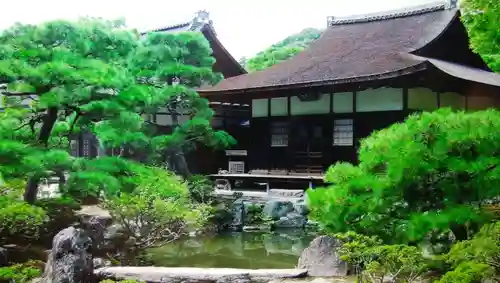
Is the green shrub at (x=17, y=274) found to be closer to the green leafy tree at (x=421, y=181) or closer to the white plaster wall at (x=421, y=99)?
the green leafy tree at (x=421, y=181)

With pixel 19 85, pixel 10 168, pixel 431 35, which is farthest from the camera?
pixel 431 35

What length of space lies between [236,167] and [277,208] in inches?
165

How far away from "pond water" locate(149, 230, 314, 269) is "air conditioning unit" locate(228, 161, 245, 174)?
4.64m

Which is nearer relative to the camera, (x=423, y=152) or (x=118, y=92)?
(x=423, y=152)

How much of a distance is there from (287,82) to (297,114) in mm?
1369

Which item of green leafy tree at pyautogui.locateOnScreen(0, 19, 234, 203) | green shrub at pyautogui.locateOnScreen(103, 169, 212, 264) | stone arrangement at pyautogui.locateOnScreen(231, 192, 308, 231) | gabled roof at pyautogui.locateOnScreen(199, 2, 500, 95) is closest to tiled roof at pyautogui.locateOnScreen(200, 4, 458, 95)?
gabled roof at pyautogui.locateOnScreen(199, 2, 500, 95)

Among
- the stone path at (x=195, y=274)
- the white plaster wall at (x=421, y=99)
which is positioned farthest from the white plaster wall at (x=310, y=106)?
the stone path at (x=195, y=274)

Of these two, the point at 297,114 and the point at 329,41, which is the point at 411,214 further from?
the point at 329,41

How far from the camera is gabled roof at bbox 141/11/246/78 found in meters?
19.3

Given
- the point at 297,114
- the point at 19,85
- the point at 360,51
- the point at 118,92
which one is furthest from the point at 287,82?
the point at 19,85

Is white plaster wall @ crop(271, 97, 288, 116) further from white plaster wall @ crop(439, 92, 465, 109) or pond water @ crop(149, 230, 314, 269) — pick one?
pond water @ crop(149, 230, 314, 269)

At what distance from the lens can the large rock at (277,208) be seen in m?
12.0

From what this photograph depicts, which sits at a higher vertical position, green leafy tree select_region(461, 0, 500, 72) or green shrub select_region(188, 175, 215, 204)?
green leafy tree select_region(461, 0, 500, 72)

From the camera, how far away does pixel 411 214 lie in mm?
5266
